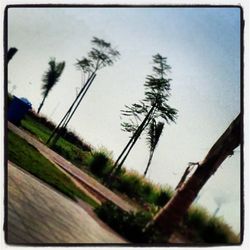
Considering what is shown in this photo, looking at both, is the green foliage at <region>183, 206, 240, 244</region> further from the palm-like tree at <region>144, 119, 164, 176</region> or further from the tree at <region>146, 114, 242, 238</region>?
the palm-like tree at <region>144, 119, 164, 176</region>

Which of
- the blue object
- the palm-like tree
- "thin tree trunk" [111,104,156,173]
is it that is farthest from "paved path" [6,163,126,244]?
the palm-like tree

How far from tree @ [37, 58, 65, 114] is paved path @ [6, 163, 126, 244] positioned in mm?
1497

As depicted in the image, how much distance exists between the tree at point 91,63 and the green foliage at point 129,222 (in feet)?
5.25

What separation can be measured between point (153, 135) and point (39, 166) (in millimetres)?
2201

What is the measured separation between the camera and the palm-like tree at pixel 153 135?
8.23 metres

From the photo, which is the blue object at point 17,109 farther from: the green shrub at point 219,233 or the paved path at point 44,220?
the green shrub at point 219,233

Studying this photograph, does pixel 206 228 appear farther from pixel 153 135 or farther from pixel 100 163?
pixel 100 163

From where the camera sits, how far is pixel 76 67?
8.31 meters

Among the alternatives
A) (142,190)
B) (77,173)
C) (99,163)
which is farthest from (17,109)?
(142,190)

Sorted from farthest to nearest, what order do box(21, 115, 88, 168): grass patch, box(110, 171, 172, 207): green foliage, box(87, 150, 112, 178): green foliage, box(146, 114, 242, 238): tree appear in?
box(21, 115, 88, 168): grass patch
box(87, 150, 112, 178): green foliage
box(110, 171, 172, 207): green foliage
box(146, 114, 242, 238): tree

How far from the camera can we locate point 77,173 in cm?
838

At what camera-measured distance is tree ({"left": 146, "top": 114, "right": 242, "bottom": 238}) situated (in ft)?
26.1

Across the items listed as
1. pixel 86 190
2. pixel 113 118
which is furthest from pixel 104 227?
pixel 113 118

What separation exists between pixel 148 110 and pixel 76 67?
1.49 metres
